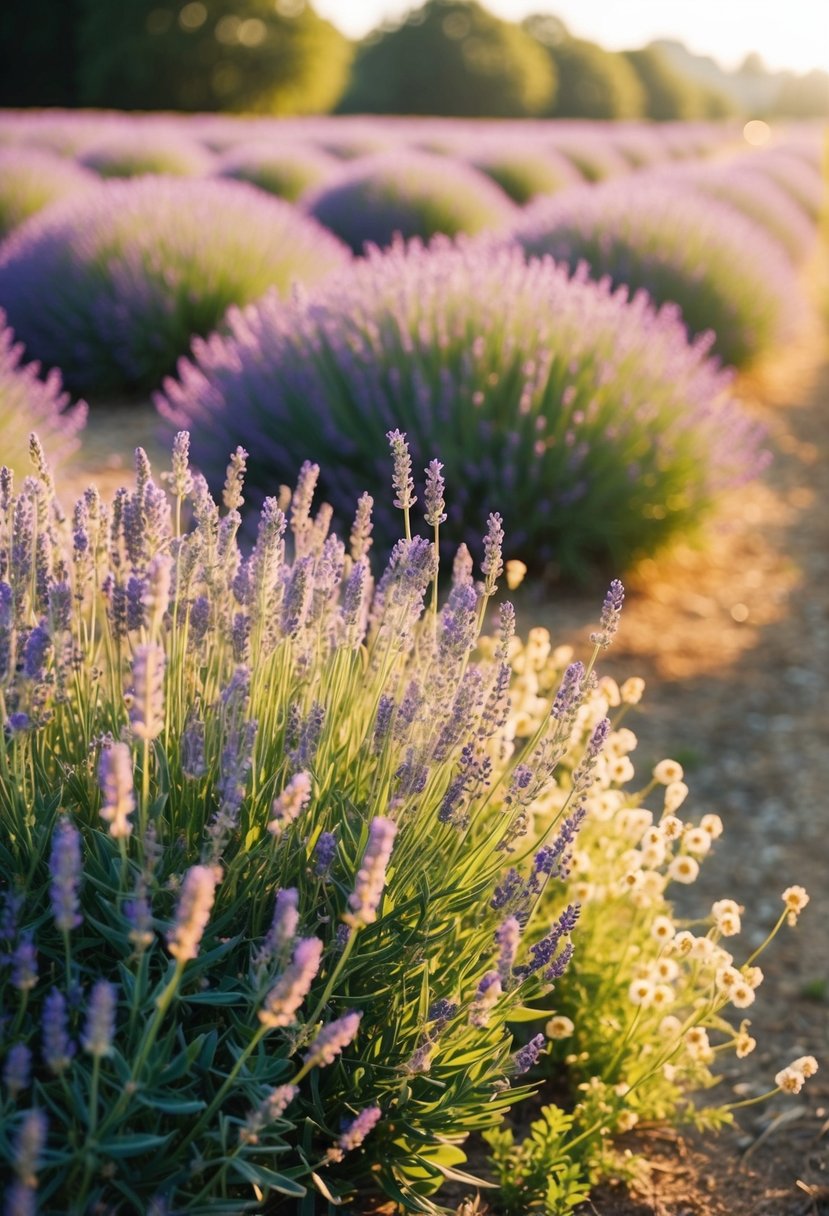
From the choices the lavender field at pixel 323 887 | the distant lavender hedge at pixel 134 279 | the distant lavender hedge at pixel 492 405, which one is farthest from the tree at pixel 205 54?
the lavender field at pixel 323 887

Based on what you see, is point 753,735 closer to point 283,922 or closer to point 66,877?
point 283,922

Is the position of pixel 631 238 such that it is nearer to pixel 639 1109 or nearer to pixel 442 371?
pixel 442 371

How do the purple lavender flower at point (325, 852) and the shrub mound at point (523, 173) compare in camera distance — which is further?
the shrub mound at point (523, 173)

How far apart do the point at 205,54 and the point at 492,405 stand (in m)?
32.4

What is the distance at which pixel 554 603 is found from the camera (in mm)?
4699

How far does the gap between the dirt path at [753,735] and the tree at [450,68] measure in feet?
125

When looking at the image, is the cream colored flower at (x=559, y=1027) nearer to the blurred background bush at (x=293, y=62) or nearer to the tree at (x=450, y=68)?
the blurred background bush at (x=293, y=62)

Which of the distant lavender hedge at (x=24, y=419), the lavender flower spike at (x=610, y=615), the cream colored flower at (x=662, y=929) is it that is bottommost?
the distant lavender hedge at (x=24, y=419)

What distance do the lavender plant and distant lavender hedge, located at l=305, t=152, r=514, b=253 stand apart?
9503 millimetres

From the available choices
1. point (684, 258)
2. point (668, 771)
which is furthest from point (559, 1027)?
point (684, 258)

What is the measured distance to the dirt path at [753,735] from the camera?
2.21 m

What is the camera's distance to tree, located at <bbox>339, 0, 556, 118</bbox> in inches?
1618

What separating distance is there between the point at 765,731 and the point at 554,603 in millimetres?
996

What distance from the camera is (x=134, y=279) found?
721cm
